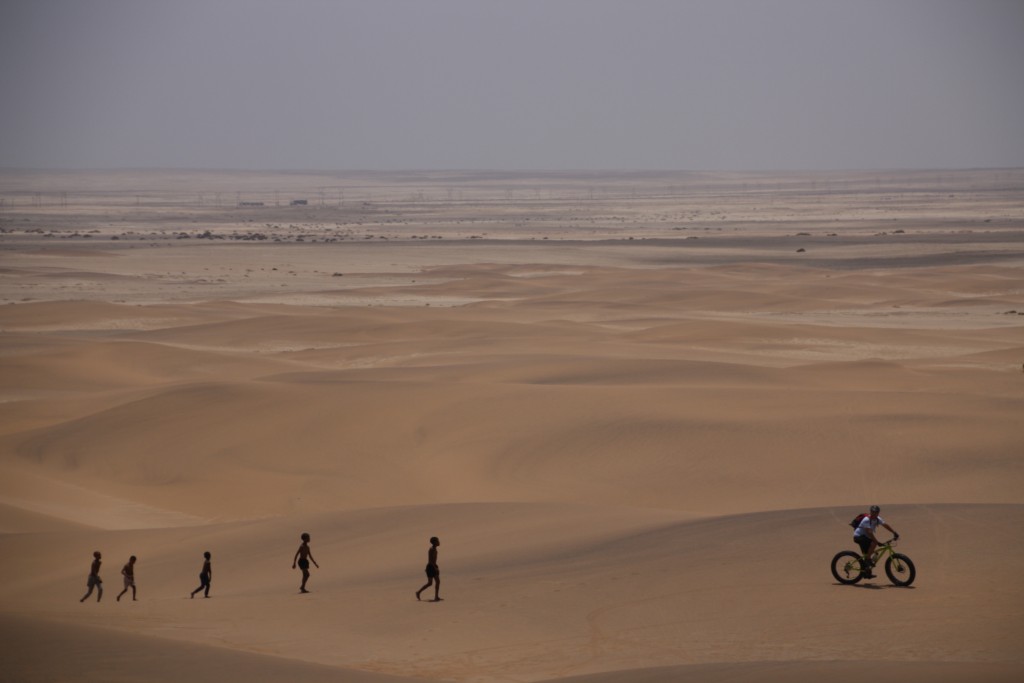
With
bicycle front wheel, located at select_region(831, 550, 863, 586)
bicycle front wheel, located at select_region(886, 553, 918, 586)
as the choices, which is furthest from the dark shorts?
bicycle front wheel, located at select_region(886, 553, 918, 586)

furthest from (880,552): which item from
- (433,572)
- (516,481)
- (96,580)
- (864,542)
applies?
(516,481)

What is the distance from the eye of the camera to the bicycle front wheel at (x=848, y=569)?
444 inches

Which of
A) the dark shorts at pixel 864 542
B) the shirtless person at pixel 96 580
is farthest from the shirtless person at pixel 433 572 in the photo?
the dark shorts at pixel 864 542

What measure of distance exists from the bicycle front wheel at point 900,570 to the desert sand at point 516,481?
0.44 ft

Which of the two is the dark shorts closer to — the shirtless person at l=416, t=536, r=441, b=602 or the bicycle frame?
the bicycle frame

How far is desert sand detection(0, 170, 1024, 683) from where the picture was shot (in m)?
10.1

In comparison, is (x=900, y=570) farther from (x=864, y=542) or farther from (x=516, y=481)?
(x=516, y=481)

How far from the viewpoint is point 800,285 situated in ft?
171

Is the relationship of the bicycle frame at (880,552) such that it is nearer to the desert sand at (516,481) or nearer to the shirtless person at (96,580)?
the desert sand at (516,481)

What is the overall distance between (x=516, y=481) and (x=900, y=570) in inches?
360

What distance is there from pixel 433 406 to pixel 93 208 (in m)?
148

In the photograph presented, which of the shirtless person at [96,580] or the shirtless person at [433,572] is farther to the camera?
the shirtless person at [96,580]

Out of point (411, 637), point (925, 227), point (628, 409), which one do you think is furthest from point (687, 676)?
point (925, 227)

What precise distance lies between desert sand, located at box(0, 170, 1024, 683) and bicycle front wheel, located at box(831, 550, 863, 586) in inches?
5.3
